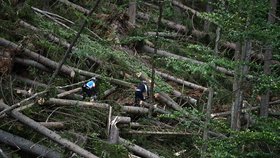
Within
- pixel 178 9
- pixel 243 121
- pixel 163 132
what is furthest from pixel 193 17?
pixel 163 132

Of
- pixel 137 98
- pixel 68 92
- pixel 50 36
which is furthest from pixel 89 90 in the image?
pixel 50 36

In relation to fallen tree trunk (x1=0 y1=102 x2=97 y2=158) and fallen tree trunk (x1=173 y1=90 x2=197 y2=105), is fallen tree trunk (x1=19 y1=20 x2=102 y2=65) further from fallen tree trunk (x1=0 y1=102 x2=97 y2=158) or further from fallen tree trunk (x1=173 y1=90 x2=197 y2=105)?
fallen tree trunk (x1=0 y1=102 x2=97 y2=158)

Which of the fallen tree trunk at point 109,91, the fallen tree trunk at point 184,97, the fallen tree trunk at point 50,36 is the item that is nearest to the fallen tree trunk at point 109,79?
the fallen tree trunk at point 109,91

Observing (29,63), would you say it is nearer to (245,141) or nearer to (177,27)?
(245,141)

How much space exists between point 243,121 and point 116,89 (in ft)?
12.7

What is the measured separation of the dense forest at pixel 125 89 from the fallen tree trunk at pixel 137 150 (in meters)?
0.02

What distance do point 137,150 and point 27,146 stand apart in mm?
2481

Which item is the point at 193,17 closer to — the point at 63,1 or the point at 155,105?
the point at 63,1

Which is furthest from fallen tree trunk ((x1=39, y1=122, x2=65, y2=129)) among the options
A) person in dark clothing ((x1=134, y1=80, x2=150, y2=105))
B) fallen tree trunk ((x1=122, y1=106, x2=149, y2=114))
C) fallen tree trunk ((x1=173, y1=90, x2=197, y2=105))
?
fallen tree trunk ((x1=173, y1=90, x2=197, y2=105))

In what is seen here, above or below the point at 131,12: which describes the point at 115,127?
below

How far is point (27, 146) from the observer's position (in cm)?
830

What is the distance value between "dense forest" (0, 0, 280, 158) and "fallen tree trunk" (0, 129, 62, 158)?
0.06ft

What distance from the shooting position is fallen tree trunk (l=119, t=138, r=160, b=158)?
373 inches

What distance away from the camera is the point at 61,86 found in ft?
36.0
